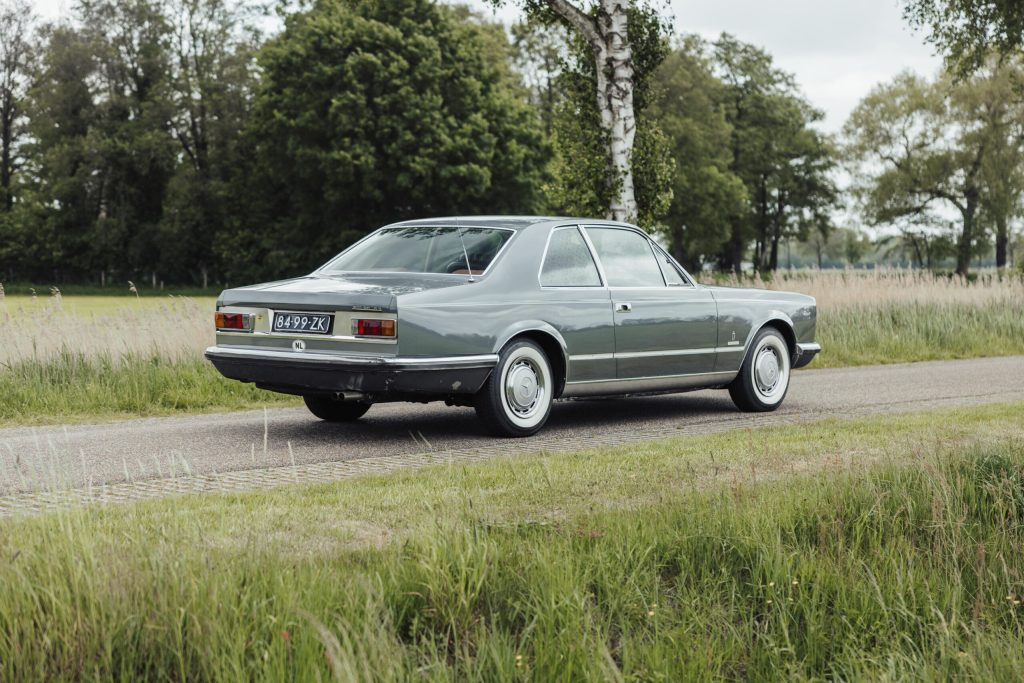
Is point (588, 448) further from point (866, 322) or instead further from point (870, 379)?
point (866, 322)

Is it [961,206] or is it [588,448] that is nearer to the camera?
[588,448]

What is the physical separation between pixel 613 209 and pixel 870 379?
560 centimetres

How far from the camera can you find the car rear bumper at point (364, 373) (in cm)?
801

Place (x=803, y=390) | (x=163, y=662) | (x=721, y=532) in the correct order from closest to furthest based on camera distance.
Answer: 1. (x=163, y=662)
2. (x=721, y=532)
3. (x=803, y=390)

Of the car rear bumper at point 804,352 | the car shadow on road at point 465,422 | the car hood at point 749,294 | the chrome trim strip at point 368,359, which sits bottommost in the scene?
the car shadow on road at point 465,422

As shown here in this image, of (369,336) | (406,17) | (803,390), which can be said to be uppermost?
(406,17)

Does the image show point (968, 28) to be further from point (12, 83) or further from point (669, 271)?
point (12, 83)

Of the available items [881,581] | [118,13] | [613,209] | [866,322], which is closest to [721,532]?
[881,581]

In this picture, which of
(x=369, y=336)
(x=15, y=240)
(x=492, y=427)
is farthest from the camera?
(x=15, y=240)

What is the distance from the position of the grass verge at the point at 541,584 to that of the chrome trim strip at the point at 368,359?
7.07ft

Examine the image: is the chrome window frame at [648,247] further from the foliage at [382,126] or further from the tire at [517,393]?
the foliage at [382,126]

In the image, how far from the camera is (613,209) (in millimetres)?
18094

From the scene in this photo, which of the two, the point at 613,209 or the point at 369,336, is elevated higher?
the point at 613,209

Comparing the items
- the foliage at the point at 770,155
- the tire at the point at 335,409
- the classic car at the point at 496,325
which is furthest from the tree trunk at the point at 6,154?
the classic car at the point at 496,325
